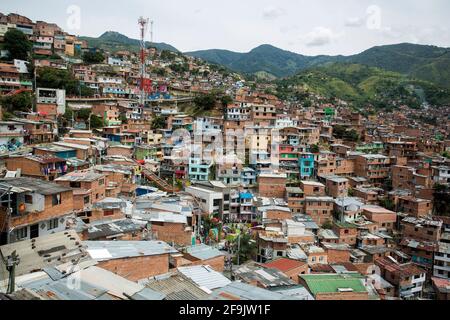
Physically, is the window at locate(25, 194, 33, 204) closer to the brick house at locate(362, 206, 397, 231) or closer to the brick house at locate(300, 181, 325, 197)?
the brick house at locate(300, 181, 325, 197)

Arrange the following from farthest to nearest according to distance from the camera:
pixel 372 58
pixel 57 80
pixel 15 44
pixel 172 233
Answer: pixel 372 58, pixel 15 44, pixel 57 80, pixel 172 233

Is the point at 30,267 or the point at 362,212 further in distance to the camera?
the point at 362,212

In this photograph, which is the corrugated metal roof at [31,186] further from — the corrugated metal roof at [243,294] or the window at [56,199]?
the corrugated metal roof at [243,294]

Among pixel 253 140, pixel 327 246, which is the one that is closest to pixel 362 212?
pixel 327 246

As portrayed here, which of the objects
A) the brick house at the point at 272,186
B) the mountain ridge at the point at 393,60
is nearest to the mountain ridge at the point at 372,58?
the mountain ridge at the point at 393,60

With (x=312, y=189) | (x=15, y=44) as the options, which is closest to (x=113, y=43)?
(x=15, y=44)

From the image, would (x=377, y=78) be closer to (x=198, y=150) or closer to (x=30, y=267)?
(x=198, y=150)

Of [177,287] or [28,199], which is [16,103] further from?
[177,287]
